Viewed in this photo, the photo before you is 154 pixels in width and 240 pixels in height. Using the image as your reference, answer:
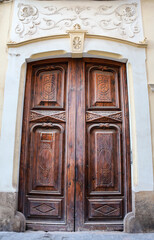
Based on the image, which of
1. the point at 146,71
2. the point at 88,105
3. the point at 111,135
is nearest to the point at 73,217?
the point at 111,135

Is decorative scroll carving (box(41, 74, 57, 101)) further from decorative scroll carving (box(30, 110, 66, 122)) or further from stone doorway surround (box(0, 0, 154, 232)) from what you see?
stone doorway surround (box(0, 0, 154, 232))

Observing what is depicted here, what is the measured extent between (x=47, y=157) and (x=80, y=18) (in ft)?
8.83

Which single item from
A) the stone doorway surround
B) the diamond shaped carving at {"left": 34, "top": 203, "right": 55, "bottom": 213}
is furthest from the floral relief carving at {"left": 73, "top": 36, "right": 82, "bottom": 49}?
the diamond shaped carving at {"left": 34, "top": 203, "right": 55, "bottom": 213}

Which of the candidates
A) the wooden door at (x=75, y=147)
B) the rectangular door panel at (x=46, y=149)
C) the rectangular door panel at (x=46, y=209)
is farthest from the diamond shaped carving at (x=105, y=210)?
the rectangular door panel at (x=46, y=209)

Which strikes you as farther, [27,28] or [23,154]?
[27,28]

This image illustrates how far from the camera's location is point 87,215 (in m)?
3.50

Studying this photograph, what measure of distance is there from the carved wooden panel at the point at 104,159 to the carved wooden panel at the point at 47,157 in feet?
1.74

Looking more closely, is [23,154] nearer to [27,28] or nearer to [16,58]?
[16,58]

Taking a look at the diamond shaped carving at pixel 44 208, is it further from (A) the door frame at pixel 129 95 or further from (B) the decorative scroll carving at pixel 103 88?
(B) the decorative scroll carving at pixel 103 88

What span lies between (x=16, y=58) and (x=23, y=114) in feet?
3.37

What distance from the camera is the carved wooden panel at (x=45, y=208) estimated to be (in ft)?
11.4

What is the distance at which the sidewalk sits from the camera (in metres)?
3.11

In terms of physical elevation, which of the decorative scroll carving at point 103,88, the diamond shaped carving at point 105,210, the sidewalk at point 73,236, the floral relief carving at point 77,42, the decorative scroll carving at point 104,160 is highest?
the floral relief carving at point 77,42

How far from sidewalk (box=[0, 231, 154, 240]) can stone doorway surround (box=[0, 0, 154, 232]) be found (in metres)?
0.11
